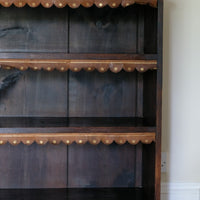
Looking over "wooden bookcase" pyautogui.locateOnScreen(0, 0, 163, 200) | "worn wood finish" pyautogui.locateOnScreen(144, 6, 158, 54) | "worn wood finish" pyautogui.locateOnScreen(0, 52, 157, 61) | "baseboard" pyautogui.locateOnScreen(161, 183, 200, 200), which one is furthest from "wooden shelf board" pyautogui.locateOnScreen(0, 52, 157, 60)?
"baseboard" pyautogui.locateOnScreen(161, 183, 200, 200)

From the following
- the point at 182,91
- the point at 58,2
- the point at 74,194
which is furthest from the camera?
the point at 182,91

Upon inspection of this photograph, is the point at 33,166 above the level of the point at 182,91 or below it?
below

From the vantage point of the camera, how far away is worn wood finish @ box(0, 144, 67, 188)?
5.10ft

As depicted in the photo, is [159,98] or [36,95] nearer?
[159,98]

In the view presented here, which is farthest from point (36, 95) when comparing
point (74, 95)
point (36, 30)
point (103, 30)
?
point (103, 30)

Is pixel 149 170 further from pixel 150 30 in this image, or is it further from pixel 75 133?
pixel 150 30

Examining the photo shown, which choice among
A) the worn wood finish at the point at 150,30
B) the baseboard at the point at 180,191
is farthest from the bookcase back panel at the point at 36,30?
the baseboard at the point at 180,191

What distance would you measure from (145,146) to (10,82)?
777 millimetres

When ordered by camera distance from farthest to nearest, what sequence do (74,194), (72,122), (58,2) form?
(74,194) → (72,122) → (58,2)

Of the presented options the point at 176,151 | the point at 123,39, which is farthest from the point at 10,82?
the point at 176,151

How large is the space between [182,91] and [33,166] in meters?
0.91

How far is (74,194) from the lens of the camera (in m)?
1.50

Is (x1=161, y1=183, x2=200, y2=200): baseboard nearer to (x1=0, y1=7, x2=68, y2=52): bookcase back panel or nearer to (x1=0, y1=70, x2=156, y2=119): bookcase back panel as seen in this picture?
(x1=0, y1=70, x2=156, y2=119): bookcase back panel

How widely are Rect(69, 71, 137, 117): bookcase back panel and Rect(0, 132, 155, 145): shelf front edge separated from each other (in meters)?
0.31
